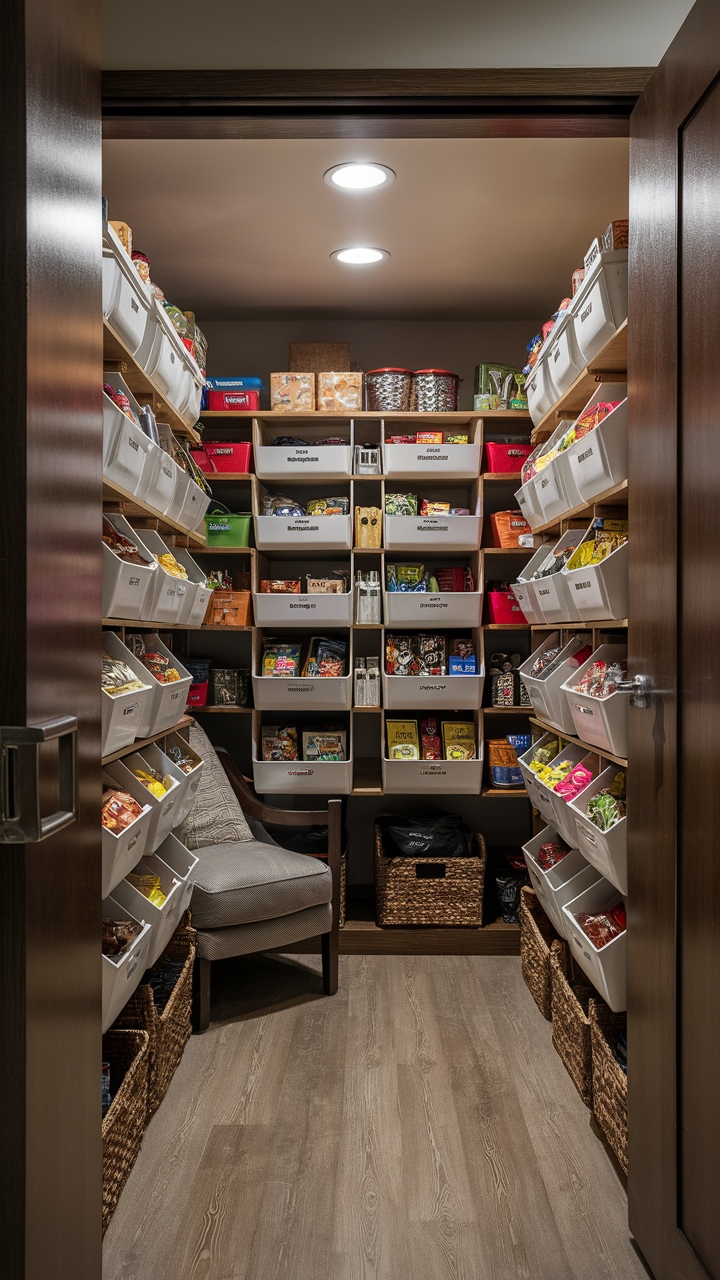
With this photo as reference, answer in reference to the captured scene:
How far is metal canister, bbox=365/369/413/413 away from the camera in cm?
373

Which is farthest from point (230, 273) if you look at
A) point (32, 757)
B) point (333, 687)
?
point (32, 757)

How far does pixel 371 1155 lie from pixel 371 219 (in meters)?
2.86

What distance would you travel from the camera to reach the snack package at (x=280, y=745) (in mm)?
3797

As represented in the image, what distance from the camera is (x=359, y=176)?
2713 millimetres

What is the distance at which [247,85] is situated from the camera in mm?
1662

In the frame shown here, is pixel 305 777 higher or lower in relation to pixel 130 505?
lower

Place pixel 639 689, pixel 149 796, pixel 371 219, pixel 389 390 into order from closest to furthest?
pixel 639 689, pixel 149 796, pixel 371 219, pixel 389 390

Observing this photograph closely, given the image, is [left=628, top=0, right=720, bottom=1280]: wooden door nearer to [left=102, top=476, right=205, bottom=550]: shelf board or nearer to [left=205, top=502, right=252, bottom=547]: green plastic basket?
[left=102, top=476, right=205, bottom=550]: shelf board

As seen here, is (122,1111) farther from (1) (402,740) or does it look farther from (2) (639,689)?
(1) (402,740)

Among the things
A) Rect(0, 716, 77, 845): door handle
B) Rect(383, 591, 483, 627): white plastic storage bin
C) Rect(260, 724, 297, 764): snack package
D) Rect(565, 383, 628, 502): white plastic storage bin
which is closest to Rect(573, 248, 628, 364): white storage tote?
Rect(565, 383, 628, 502): white plastic storage bin

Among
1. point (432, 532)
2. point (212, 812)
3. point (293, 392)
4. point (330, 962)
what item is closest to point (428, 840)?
point (330, 962)

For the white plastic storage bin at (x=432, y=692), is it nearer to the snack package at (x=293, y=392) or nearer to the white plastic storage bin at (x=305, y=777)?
the white plastic storage bin at (x=305, y=777)

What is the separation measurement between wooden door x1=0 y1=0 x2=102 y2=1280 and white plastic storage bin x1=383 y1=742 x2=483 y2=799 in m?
2.49

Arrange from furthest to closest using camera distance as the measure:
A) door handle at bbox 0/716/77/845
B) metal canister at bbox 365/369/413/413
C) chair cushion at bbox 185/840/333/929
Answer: metal canister at bbox 365/369/413/413 → chair cushion at bbox 185/840/333/929 → door handle at bbox 0/716/77/845
